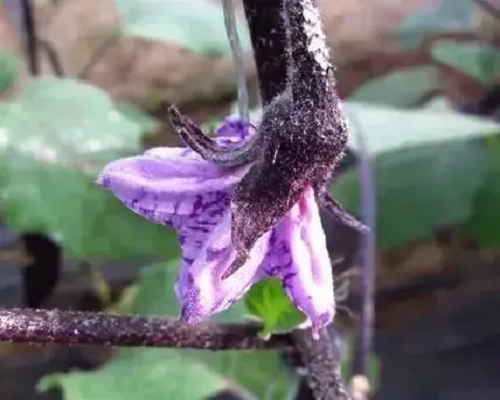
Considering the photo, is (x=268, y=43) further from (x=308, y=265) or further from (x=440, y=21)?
(x=440, y=21)

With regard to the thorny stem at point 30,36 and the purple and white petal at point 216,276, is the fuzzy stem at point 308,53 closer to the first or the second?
the purple and white petal at point 216,276

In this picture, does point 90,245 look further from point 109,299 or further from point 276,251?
point 276,251

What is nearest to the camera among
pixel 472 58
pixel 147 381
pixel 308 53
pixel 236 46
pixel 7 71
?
pixel 308 53

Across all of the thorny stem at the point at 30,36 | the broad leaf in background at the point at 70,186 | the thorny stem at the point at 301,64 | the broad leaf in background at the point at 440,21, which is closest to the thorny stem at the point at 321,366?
the thorny stem at the point at 301,64

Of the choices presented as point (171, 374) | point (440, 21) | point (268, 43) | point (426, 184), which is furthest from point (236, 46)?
point (440, 21)

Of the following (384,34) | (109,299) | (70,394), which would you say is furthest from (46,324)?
(384,34)

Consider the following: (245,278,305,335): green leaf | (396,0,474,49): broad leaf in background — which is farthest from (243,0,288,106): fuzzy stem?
(396,0,474,49): broad leaf in background
